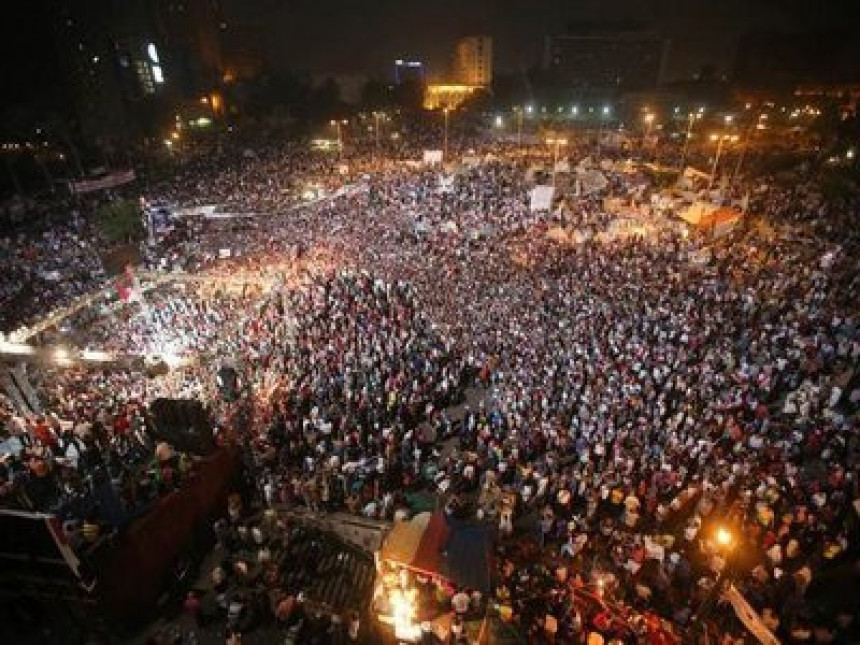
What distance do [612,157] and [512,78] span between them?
61.7 meters

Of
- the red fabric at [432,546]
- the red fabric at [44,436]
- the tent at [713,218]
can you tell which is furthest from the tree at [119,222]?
the tent at [713,218]

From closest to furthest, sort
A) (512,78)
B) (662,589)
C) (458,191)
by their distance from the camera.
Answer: (662,589)
(458,191)
(512,78)

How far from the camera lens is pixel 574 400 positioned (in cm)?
1280

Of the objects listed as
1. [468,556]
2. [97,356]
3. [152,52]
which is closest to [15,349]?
[97,356]

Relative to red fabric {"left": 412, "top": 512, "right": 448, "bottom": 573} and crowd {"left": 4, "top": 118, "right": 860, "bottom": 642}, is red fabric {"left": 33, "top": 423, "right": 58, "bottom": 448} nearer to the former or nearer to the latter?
crowd {"left": 4, "top": 118, "right": 860, "bottom": 642}

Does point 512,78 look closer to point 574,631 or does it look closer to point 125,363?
point 125,363

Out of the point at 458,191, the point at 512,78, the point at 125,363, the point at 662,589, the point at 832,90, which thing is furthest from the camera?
the point at 512,78

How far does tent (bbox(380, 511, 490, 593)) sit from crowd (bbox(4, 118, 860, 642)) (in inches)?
26.1

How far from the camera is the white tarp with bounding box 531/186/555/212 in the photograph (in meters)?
26.6

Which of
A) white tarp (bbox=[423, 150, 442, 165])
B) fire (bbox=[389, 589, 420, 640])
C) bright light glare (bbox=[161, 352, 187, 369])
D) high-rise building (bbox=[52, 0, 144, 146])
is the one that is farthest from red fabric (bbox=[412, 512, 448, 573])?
high-rise building (bbox=[52, 0, 144, 146])

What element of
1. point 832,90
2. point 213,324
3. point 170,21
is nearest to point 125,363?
point 213,324

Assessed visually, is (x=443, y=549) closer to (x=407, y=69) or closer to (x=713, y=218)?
(x=713, y=218)

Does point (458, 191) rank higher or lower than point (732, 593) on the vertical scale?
lower

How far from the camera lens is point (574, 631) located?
8.24 metres
